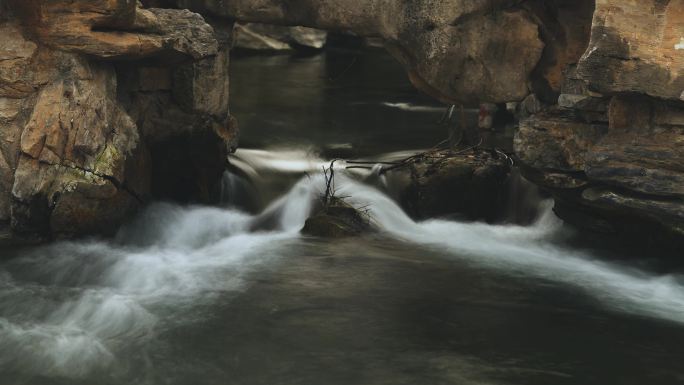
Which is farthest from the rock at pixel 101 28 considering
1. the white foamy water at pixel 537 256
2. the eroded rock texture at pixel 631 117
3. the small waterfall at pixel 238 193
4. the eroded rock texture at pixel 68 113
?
the eroded rock texture at pixel 631 117

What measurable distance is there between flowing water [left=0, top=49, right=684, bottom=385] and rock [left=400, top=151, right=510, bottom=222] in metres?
0.24

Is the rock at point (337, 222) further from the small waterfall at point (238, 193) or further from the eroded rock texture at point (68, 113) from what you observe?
the eroded rock texture at point (68, 113)

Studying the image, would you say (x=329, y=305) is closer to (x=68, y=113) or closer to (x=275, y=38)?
(x=68, y=113)

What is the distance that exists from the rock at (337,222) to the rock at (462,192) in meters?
0.86

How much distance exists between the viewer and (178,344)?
6.40 meters

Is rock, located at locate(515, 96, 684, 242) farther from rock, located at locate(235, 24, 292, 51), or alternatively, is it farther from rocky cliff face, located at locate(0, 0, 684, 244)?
rock, located at locate(235, 24, 292, 51)

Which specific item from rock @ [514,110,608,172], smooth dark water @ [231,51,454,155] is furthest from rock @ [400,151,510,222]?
smooth dark water @ [231,51,454,155]

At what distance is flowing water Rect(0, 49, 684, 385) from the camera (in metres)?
6.07

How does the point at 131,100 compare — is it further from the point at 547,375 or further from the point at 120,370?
the point at 547,375

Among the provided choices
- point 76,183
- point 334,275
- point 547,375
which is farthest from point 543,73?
point 76,183

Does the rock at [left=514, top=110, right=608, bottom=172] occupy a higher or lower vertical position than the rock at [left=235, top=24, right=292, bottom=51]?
→ lower

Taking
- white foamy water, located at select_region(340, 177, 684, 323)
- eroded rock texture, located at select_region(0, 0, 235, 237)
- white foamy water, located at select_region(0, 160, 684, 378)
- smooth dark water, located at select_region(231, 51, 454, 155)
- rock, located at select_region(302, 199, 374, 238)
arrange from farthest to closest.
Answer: smooth dark water, located at select_region(231, 51, 454, 155)
rock, located at select_region(302, 199, 374, 238)
eroded rock texture, located at select_region(0, 0, 235, 237)
white foamy water, located at select_region(340, 177, 684, 323)
white foamy water, located at select_region(0, 160, 684, 378)

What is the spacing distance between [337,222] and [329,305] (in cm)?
217

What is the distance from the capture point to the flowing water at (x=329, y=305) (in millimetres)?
6070
